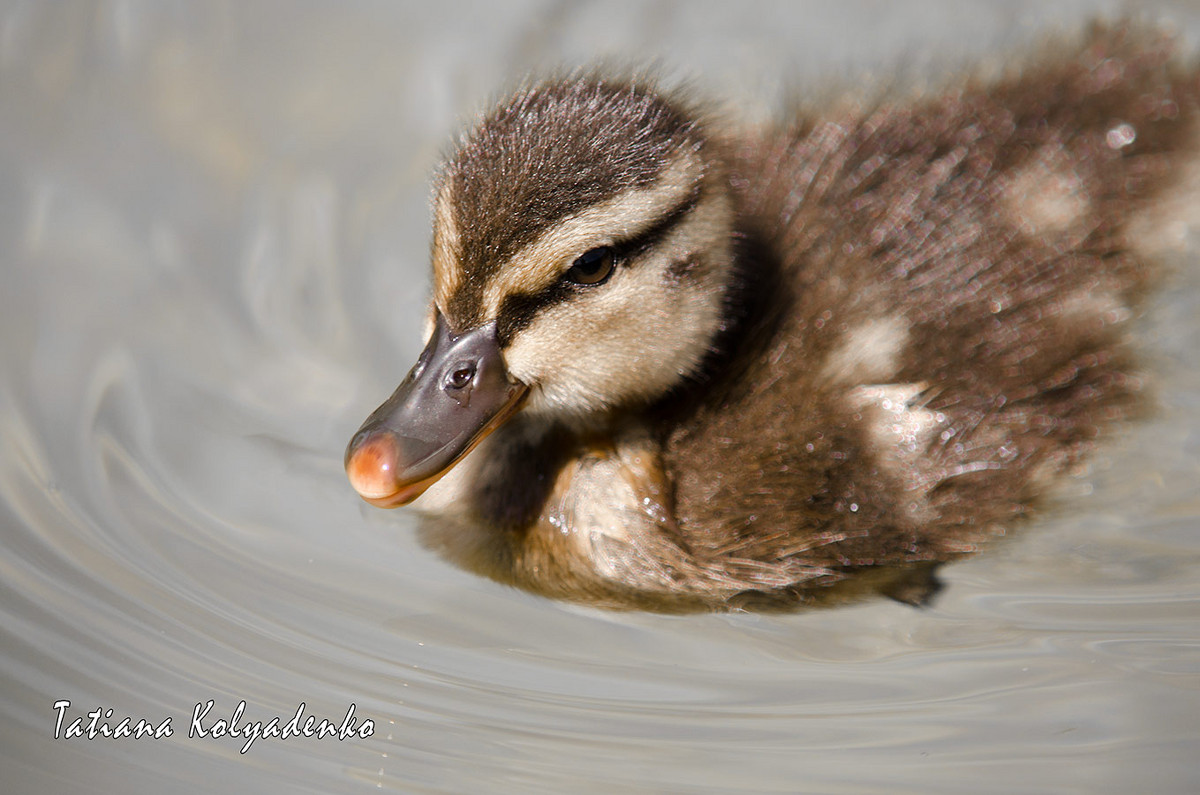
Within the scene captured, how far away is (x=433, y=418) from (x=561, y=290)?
8.6 inches

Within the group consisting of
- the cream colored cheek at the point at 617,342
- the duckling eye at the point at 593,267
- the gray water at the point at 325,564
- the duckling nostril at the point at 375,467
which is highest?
the duckling eye at the point at 593,267

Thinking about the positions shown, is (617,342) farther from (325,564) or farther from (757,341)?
(325,564)

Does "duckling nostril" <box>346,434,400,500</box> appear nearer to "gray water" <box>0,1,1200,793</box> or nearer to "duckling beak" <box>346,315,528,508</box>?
"duckling beak" <box>346,315,528,508</box>

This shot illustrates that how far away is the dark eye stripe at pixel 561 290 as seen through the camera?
1.47 metres

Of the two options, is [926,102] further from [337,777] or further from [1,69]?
[1,69]

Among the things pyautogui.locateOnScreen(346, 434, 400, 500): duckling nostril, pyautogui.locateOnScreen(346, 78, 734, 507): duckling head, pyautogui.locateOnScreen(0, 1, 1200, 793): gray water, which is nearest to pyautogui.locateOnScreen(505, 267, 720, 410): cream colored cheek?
pyautogui.locateOnScreen(346, 78, 734, 507): duckling head

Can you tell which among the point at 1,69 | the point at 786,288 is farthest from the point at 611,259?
the point at 1,69

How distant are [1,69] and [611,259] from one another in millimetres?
1318

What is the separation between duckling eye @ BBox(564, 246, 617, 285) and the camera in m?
1.48

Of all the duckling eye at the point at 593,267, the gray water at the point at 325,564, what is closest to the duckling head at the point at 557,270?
the duckling eye at the point at 593,267

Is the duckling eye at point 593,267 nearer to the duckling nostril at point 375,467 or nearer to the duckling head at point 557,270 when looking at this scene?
the duckling head at point 557,270

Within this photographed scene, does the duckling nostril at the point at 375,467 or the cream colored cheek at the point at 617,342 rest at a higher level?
the cream colored cheek at the point at 617,342

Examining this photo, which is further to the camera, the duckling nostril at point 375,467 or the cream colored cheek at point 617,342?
the cream colored cheek at point 617,342

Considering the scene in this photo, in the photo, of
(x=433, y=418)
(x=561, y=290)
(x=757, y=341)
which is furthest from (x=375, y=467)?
(x=757, y=341)
